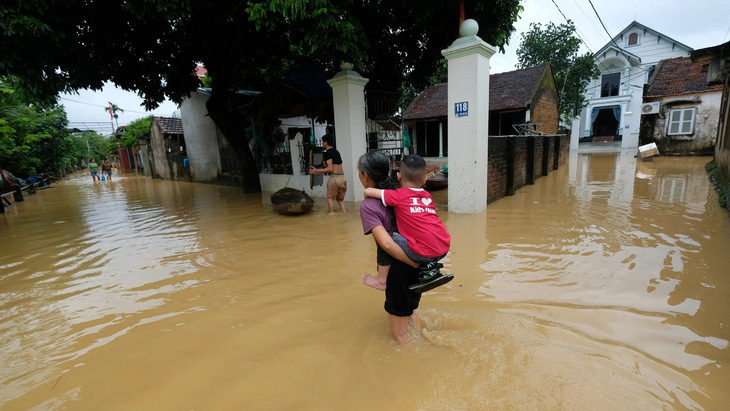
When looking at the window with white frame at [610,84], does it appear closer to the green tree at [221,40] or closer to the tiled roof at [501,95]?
the tiled roof at [501,95]

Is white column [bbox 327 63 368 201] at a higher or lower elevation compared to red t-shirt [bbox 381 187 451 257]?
higher

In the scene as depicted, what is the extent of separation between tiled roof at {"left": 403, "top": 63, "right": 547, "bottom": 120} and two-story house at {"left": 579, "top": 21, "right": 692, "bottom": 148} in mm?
13571

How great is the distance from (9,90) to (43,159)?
12067 mm

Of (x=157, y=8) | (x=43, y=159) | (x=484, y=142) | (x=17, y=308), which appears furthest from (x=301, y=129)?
(x=43, y=159)

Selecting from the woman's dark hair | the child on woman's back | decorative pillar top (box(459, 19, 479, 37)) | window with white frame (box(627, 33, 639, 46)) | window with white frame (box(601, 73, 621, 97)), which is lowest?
the child on woman's back

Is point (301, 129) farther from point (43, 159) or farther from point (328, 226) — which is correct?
point (43, 159)

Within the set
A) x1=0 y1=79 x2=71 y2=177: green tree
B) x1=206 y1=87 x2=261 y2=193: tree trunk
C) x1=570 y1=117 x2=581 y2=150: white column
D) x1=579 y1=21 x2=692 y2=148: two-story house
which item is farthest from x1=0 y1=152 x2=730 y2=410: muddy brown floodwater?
x1=579 y1=21 x2=692 y2=148: two-story house

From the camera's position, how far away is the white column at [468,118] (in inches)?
240

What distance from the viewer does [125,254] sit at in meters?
5.29

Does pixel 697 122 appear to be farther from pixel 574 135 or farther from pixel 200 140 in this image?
pixel 200 140

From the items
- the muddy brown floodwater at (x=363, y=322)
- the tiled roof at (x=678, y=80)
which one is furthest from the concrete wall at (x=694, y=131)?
the muddy brown floodwater at (x=363, y=322)

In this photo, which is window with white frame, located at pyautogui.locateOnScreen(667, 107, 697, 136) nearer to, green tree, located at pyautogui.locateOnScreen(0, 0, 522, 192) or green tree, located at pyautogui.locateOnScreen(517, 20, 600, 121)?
green tree, located at pyautogui.locateOnScreen(517, 20, 600, 121)

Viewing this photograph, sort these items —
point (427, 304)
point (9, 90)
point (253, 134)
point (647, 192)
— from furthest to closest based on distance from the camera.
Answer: point (253, 134)
point (9, 90)
point (647, 192)
point (427, 304)

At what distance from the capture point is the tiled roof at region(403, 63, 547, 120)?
18520 mm
